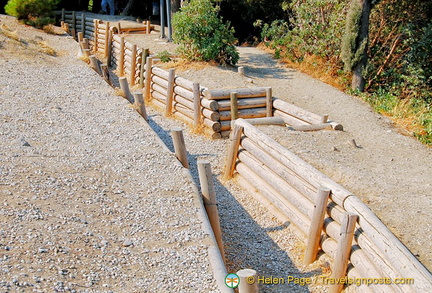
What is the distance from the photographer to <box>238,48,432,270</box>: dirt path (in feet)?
23.8

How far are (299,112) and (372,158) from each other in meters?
2.82

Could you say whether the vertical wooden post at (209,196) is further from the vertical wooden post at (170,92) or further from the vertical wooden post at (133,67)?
the vertical wooden post at (133,67)

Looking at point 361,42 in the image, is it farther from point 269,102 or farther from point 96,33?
point 96,33

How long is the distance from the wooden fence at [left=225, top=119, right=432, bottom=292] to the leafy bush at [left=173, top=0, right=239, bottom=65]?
654cm

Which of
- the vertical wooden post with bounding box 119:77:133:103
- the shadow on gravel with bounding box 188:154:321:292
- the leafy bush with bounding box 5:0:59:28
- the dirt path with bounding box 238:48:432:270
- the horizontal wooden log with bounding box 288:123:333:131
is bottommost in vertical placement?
the shadow on gravel with bounding box 188:154:321:292

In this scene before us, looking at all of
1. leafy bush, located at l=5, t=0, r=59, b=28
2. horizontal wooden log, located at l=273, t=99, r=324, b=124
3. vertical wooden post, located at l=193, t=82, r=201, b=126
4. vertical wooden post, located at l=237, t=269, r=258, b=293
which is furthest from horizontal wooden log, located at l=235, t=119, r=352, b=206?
leafy bush, located at l=5, t=0, r=59, b=28

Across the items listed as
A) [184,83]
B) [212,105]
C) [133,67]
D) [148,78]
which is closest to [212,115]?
[212,105]

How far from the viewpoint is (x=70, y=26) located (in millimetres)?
29500

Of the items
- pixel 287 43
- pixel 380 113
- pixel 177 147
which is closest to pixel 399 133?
pixel 380 113

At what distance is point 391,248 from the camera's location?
5.96 m

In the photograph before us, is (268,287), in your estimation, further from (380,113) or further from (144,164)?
(380,113)

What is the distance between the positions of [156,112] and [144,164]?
6.79 m

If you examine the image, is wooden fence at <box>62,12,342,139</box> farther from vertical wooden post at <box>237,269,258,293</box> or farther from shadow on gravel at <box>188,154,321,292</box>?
vertical wooden post at <box>237,269,258,293</box>

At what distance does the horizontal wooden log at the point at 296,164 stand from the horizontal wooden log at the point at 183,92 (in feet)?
11.6
